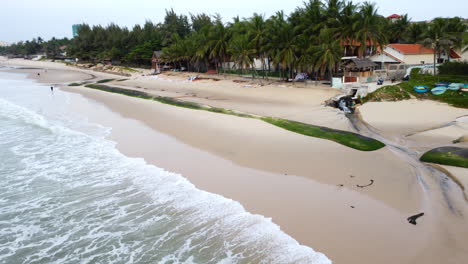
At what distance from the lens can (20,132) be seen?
19953mm

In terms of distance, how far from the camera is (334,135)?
629 inches

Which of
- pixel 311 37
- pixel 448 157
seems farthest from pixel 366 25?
pixel 448 157

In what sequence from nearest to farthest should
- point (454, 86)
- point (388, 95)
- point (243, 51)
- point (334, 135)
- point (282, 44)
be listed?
point (334, 135) < point (454, 86) < point (388, 95) < point (282, 44) < point (243, 51)

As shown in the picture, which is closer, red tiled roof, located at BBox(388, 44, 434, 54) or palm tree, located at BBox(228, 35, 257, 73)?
red tiled roof, located at BBox(388, 44, 434, 54)

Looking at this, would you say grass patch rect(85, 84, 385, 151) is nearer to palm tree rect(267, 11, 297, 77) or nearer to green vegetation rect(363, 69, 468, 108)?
green vegetation rect(363, 69, 468, 108)

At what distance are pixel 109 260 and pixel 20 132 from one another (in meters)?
16.6

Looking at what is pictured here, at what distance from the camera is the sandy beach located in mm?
7840

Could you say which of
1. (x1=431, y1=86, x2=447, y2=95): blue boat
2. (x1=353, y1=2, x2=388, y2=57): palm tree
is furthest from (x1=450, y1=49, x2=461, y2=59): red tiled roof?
(x1=431, y1=86, x2=447, y2=95): blue boat

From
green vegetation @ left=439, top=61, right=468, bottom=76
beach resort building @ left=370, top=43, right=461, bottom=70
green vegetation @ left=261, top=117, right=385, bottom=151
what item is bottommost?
green vegetation @ left=261, top=117, right=385, bottom=151

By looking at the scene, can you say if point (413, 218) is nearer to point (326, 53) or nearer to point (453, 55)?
point (326, 53)

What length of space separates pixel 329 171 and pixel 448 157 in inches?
187

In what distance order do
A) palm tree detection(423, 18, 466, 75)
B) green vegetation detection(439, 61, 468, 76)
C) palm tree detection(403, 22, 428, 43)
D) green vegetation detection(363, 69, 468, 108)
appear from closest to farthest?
green vegetation detection(363, 69, 468, 108)
green vegetation detection(439, 61, 468, 76)
palm tree detection(423, 18, 466, 75)
palm tree detection(403, 22, 428, 43)

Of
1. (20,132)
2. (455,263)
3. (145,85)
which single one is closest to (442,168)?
(455,263)

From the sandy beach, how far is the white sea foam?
80 cm
